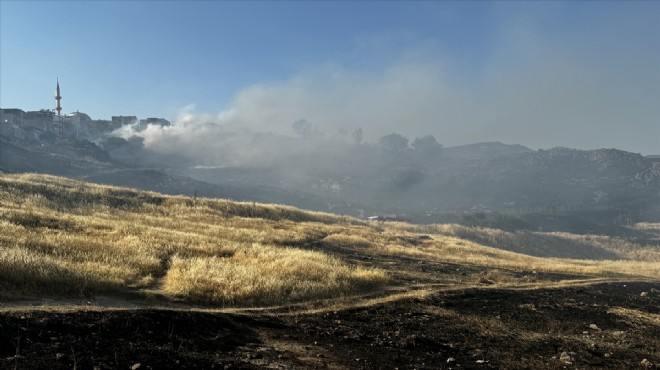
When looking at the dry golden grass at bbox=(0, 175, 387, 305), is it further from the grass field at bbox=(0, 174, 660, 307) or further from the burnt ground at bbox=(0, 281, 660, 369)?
the burnt ground at bbox=(0, 281, 660, 369)

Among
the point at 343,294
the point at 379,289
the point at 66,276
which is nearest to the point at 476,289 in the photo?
the point at 379,289

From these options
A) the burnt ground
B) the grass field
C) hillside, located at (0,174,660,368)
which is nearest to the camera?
the burnt ground

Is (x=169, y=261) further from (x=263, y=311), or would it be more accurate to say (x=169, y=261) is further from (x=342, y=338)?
(x=342, y=338)

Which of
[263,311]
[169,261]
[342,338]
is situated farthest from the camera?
[169,261]

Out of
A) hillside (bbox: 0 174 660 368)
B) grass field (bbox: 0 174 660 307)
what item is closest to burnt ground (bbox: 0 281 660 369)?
hillside (bbox: 0 174 660 368)

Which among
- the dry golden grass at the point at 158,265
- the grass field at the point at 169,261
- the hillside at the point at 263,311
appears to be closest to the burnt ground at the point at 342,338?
the hillside at the point at 263,311

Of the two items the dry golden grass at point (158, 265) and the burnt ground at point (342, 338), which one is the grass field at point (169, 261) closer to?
the dry golden grass at point (158, 265)

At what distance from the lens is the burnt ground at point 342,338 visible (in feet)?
28.7

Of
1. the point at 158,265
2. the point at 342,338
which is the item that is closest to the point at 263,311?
the point at 342,338

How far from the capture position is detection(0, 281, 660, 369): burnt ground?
873cm

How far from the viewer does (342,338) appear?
12.4 m

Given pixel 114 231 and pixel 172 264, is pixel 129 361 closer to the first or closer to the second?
pixel 172 264

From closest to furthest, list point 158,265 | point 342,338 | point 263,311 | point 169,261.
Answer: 1. point 342,338
2. point 263,311
3. point 158,265
4. point 169,261

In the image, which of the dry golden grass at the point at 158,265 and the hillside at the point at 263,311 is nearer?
the hillside at the point at 263,311
